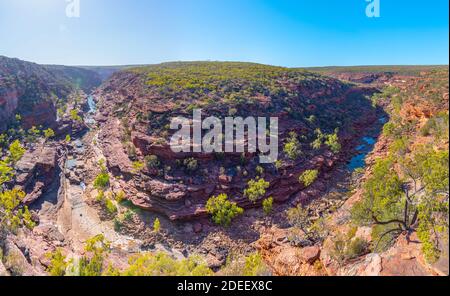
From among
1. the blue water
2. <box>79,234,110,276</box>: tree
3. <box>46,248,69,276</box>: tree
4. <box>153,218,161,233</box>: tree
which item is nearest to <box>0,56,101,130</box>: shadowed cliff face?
<box>79,234,110,276</box>: tree

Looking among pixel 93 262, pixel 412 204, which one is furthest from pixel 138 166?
pixel 412 204

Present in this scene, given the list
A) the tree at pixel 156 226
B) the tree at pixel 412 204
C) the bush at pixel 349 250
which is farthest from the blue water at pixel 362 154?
the tree at pixel 156 226

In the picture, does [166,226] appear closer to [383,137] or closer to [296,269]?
[296,269]

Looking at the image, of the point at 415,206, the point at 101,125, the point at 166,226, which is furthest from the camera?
Answer: the point at 101,125

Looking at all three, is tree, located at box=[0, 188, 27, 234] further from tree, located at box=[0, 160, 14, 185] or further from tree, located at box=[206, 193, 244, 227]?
tree, located at box=[206, 193, 244, 227]

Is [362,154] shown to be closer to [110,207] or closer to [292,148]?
[292,148]

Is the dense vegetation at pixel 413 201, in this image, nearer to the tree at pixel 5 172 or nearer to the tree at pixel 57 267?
the tree at pixel 57 267

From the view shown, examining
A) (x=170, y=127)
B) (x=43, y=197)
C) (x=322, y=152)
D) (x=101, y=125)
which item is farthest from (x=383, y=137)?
(x=101, y=125)
